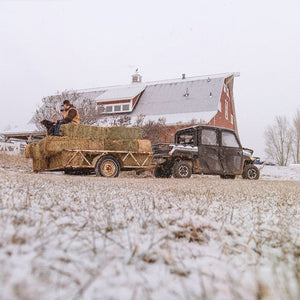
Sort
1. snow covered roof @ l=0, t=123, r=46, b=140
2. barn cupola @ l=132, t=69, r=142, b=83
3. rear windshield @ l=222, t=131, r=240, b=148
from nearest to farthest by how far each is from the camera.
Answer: rear windshield @ l=222, t=131, r=240, b=148 < snow covered roof @ l=0, t=123, r=46, b=140 < barn cupola @ l=132, t=69, r=142, b=83

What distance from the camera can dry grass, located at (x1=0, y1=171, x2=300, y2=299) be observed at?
122 cm

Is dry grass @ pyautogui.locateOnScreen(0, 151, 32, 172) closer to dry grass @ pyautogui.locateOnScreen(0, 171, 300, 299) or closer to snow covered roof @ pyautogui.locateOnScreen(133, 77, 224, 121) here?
dry grass @ pyautogui.locateOnScreen(0, 171, 300, 299)

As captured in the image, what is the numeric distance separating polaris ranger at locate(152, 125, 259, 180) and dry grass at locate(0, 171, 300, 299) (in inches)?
268

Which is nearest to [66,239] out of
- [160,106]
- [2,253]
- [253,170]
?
[2,253]

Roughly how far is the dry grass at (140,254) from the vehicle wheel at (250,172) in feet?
28.7

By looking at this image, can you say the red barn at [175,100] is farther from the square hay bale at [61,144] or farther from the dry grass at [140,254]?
the dry grass at [140,254]

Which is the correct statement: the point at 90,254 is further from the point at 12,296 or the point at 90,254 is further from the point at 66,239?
the point at 12,296

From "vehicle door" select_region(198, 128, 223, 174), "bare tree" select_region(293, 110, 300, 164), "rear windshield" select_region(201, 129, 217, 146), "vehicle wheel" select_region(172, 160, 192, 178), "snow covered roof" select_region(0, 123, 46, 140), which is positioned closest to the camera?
"vehicle wheel" select_region(172, 160, 192, 178)

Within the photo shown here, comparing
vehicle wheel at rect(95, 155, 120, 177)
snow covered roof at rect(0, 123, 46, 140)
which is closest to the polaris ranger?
vehicle wheel at rect(95, 155, 120, 177)

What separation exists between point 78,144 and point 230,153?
223 inches

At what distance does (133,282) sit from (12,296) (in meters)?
0.51

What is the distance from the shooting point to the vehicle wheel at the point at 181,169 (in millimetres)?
9195

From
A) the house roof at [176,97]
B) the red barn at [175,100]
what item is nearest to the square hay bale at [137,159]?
the red barn at [175,100]

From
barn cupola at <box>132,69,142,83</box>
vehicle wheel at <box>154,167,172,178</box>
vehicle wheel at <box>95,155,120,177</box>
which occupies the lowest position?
vehicle wheel at <box>154,167,172,178</box>
